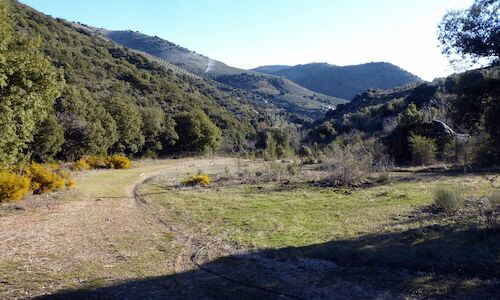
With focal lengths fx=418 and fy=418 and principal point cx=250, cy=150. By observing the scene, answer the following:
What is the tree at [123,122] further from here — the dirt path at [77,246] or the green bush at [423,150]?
the green bush at [423,150]

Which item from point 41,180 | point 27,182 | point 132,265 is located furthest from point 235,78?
point 132,265

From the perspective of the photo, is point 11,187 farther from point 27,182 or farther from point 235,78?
point 235,78

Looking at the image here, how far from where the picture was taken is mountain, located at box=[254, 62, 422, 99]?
12279 cm

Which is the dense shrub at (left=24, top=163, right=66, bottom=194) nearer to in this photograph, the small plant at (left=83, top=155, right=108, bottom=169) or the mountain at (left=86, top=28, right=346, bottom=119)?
the small plant at (left=83, top=155, right=108, bottom=169)

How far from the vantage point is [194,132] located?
5009 centimetres

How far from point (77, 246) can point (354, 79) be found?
128 metres

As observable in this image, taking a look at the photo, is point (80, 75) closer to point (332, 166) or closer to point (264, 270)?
point (332, 166)

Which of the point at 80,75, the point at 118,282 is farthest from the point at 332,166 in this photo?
the point at 80,75

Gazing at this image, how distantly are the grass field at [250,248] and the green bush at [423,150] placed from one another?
11605mm

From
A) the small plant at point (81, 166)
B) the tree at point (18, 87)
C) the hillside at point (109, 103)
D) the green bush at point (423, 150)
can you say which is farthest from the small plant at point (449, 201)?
the small plant at point (81, 166)

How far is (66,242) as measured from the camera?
10078 mm

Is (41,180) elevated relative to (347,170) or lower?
lower

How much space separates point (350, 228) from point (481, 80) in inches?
193

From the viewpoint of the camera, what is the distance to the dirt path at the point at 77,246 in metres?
7.59
